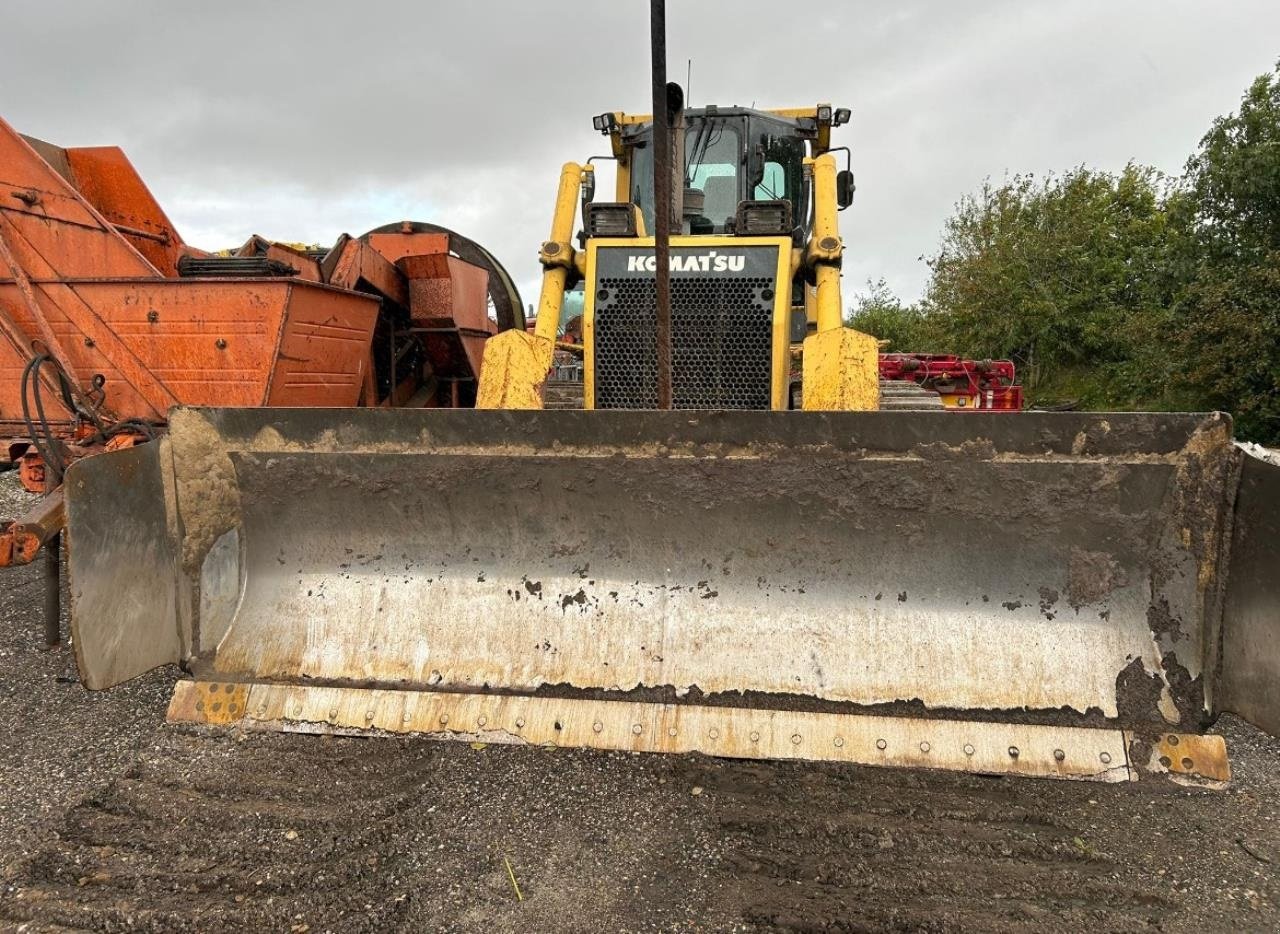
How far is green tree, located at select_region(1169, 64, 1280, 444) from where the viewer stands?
38.4 feet

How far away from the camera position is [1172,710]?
7.02 ft

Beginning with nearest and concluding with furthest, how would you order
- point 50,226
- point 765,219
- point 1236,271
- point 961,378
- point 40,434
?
point 765,219 < point 40,434 < point 50,226 < point 961,378 < point 1236,271

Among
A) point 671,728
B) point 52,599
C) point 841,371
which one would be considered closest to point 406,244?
point 52,599

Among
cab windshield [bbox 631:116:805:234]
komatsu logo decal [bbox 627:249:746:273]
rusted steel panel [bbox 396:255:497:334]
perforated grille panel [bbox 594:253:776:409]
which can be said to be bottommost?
perforated grille panel [bbox 594:253:776:409]

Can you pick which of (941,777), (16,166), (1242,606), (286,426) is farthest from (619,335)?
(16,166)

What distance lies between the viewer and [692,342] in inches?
148

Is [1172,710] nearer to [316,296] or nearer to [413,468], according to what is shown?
[413,468]

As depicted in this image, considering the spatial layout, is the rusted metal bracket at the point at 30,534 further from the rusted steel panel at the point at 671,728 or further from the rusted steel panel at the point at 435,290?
the rusted steel panel at the point at 435,290

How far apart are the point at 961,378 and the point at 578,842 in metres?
10.6

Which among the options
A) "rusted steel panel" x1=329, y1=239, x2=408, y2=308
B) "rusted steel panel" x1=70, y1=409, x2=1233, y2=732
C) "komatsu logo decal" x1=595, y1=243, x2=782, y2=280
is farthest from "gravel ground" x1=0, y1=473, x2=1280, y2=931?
"rusted steel panel" x1=329, y1=239, x2=408, y2=308

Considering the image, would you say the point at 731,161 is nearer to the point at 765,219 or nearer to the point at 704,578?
the point at 765,219

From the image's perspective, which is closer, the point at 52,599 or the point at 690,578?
the point at 690,578

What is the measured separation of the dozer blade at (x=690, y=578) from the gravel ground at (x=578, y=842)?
33cm

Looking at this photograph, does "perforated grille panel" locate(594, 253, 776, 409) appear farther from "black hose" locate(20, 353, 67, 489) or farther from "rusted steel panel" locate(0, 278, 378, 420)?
"black hose" locate(20, 353, 67, 489)
